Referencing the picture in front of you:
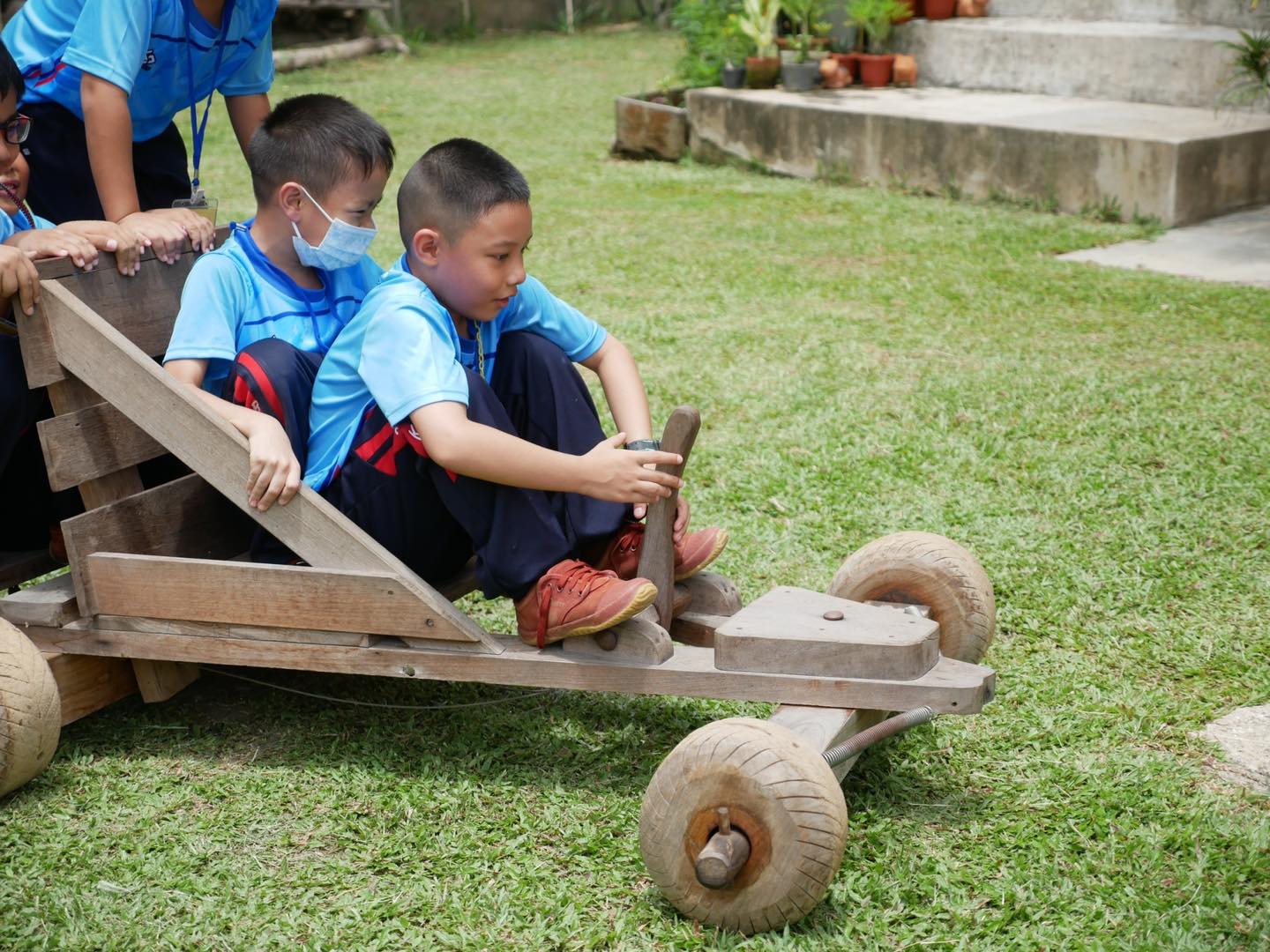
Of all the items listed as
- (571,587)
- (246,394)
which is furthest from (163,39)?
(571,587)

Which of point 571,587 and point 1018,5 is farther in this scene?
point 1018,5

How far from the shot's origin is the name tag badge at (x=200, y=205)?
10.6 feet

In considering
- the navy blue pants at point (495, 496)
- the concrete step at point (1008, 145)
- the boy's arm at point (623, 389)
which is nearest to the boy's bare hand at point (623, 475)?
the navy blue pants at point (495, 496)

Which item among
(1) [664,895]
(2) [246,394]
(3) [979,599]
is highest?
(2) [246,394]

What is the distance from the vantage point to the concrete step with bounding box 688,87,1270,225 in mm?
7184

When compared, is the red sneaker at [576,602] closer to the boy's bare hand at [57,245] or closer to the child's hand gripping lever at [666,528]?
the child's hand gripping lever at [666,528]

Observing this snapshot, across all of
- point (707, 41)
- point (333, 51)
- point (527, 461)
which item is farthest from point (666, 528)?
point (333, 51)

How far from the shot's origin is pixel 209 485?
3023 millimetres

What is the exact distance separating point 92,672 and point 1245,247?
5.74 meters

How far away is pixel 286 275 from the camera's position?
2934 mm

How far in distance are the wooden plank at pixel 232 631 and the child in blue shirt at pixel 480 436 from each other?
0.19 meters

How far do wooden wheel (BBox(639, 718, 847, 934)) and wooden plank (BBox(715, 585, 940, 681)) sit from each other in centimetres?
23

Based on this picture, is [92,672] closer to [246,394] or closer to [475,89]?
[246,394]

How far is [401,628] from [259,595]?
0.98 feet
